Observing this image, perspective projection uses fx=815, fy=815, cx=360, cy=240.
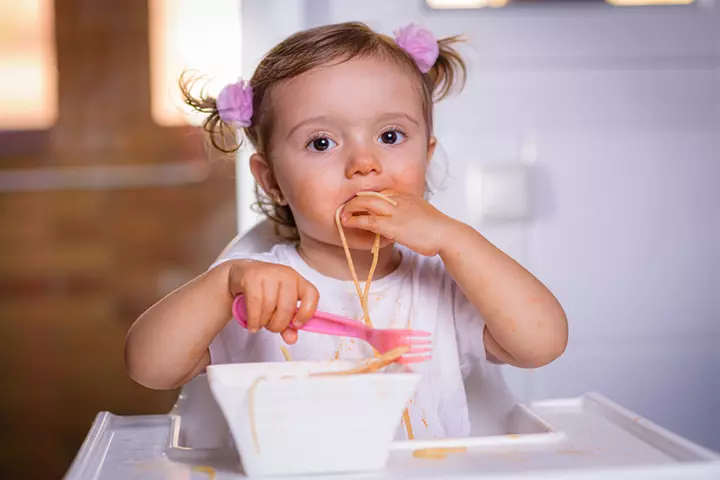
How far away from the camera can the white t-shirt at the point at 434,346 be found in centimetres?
100

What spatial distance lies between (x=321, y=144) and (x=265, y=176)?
0.16m

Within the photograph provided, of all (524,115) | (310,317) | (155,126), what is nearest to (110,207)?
(155,126)

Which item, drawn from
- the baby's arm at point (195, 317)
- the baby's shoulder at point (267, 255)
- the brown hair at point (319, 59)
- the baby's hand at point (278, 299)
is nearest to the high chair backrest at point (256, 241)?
the baby's shoulder at point (267, 255)

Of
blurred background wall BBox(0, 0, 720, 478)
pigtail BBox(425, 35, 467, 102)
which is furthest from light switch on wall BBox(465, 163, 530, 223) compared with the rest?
pigtail BBox(425, 35, 467, 102)

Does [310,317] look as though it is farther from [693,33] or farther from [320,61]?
[693,33]

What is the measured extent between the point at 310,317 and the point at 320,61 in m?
0.39

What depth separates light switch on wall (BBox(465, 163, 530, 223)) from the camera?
5.06 ft

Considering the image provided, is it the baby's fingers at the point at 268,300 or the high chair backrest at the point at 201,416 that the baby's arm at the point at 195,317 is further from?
the high chair backrest at the point at 201,416

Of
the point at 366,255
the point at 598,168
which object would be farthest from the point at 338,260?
the point at 598,168

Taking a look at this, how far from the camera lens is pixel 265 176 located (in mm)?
1129

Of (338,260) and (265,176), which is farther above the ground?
(265,176)

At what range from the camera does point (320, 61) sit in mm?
1008

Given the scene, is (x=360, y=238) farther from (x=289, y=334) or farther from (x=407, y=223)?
(x=289, y=334)

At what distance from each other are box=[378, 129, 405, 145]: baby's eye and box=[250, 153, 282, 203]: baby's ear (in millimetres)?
192
